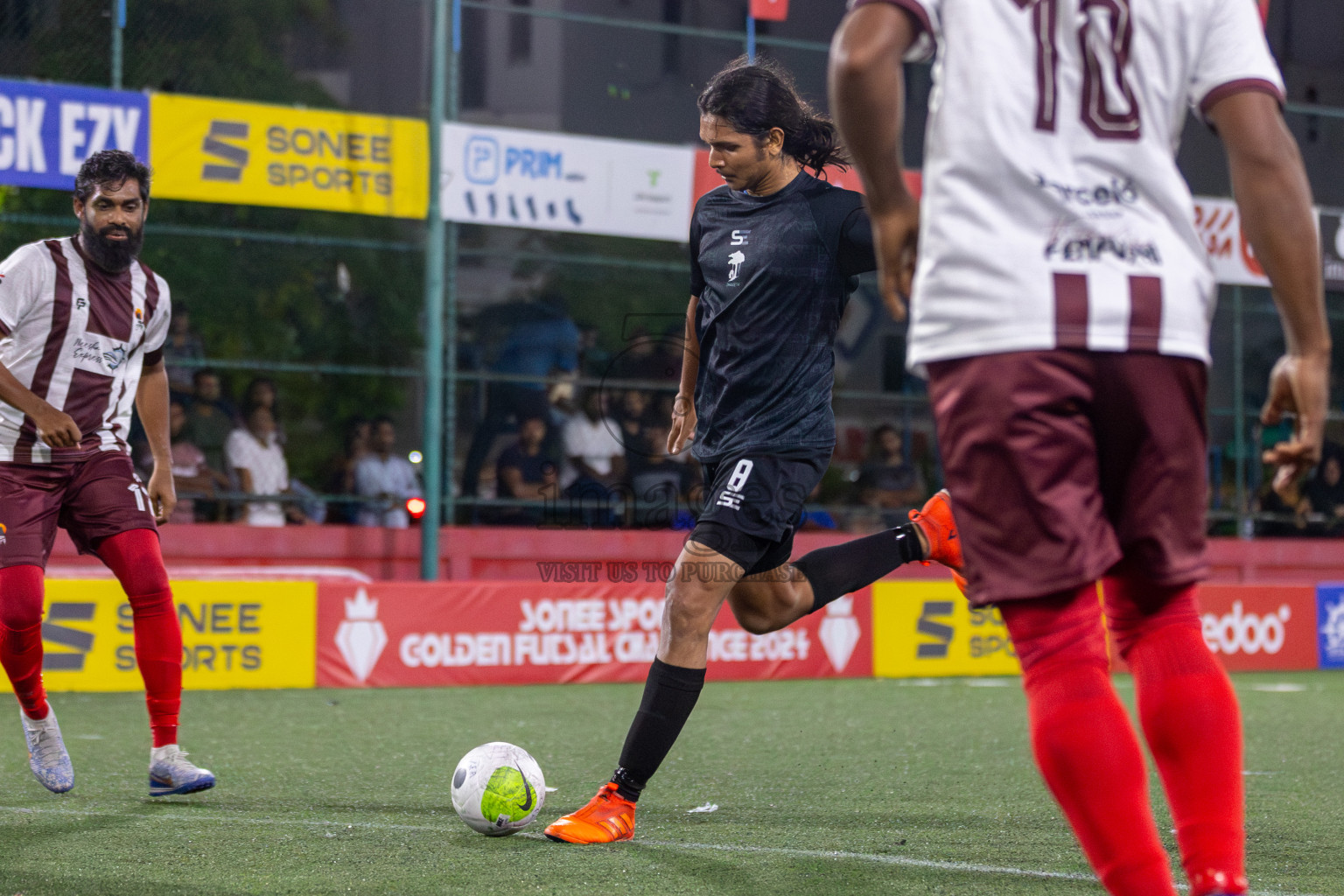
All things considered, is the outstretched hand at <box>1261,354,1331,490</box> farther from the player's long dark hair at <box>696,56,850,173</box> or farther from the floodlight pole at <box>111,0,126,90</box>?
the floodlight pole at <box>111,0,126,90</box>

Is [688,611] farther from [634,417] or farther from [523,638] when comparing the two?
[634,417]

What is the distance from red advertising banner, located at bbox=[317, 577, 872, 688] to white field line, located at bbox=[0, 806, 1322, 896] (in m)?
5.52

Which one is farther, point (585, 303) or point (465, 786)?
point (585, 303)

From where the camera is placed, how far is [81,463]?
4.64 metres

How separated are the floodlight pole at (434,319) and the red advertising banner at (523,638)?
8.06 ft

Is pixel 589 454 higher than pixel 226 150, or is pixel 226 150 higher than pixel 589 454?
pixel 226 150

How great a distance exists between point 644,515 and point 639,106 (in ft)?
15.9

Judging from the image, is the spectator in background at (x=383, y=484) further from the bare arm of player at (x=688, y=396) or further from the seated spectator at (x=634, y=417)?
the bare arm of player at (x=688, y=396)

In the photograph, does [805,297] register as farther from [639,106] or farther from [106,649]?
[639,106]

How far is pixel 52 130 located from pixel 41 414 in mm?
8062

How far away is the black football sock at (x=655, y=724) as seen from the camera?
392 cm

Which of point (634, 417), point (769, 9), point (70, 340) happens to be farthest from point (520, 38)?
point (70, 340)

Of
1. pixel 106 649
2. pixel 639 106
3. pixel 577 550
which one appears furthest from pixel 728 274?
pixel 639 106

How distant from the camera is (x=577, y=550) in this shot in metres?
13.0
